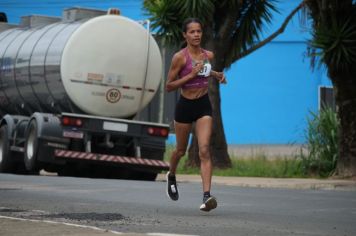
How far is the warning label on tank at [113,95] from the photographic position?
19.4 metres

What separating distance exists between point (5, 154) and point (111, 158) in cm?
301

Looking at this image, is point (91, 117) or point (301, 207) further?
point (91, 117)

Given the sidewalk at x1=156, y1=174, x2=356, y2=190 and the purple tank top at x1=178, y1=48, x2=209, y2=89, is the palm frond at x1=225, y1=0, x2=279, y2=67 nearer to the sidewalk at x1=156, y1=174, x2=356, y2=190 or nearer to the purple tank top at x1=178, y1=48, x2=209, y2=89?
the sidewalk at x1=156, y1=174, x2=356, y2=190

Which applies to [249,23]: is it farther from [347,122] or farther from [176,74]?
[176,74]

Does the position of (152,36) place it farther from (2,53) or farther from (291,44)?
(291,44)

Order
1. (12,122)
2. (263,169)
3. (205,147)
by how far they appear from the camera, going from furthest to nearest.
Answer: (12,122) < (263,169) < (205,147)

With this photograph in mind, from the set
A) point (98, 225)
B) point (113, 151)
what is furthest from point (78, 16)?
point (98, 225)

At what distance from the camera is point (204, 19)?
67.9 ft

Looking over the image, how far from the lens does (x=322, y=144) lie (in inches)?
789

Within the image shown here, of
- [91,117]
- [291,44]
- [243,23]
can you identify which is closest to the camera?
[91,117]

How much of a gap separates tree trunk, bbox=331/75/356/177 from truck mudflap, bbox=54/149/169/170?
141 inches

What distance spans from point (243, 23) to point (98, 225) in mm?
13328

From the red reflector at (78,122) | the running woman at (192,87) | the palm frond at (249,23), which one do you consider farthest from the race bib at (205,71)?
the palm frond at (249,23)

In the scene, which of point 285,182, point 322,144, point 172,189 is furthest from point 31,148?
point 172,189
